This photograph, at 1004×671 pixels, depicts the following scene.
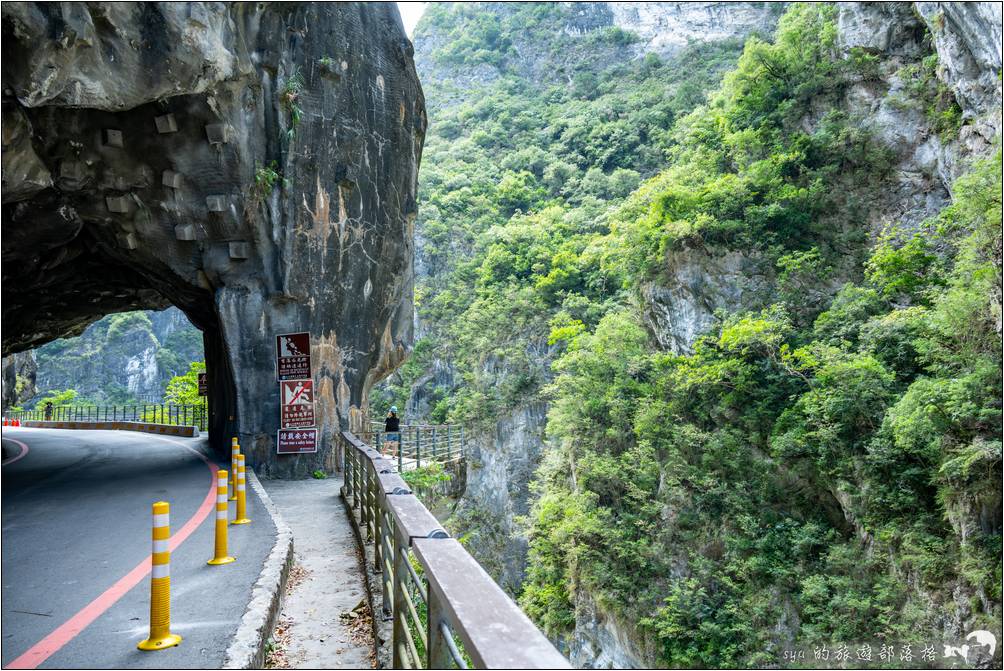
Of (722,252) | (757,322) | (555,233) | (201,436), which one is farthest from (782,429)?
(555,233)

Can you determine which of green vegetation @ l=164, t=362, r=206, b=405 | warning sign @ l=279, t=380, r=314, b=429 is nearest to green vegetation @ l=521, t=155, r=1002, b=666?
warning sign @ l=279, t=380, r=314, b=429

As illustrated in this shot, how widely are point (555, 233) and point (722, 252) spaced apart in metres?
21.2

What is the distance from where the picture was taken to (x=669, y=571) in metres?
20.7

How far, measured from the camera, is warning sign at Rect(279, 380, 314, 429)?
16047mm

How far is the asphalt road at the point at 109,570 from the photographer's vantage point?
442 centimetres

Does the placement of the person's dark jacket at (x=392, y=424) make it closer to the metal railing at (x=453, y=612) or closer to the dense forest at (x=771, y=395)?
the dense forest at (x=771, y=395)

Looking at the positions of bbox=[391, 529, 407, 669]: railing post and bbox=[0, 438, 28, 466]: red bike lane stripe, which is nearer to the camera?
bbox=[391, 529, 407, 669]: railing post

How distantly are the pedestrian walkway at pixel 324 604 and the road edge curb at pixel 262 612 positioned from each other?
157mm

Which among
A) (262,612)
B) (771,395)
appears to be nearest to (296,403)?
(262,612)

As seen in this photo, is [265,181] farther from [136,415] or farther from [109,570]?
[136,415]

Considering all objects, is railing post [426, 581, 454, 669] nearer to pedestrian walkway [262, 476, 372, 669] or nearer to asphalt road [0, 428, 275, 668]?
asphalt road [0, 428, 275, 668]

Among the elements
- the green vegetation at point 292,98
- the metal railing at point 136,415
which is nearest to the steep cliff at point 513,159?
the metal railing at point 136,415

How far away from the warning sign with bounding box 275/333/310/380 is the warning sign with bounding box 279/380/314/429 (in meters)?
0.20

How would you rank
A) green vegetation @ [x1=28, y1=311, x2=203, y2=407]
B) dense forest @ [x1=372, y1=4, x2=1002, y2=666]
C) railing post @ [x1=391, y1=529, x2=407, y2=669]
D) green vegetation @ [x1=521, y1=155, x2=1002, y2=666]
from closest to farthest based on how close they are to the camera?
railing post @ [x1=391, y1=529, x2=407, y2=669]
green vegetation @ [x1=521, y1=155, x2=1002, y2=666]
dense forest @ [x1=372, y1=4, x2=1002, y2=666]
green vegetation @ [x1=28, y1=311, x2=203, y2=407]
